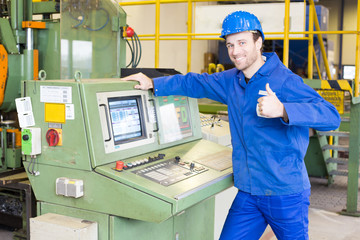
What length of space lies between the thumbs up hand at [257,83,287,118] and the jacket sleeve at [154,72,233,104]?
0.54 meters

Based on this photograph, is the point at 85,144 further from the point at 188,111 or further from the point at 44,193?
the point at 188,111

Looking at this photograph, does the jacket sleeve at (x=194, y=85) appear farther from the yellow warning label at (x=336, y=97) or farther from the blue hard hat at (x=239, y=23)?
the yellow warning label at (x=336, y=97)

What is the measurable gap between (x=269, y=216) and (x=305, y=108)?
1.89ft

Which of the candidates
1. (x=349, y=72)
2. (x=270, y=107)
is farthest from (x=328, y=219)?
(x=349, y=72)

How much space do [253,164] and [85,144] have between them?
2.64 feet

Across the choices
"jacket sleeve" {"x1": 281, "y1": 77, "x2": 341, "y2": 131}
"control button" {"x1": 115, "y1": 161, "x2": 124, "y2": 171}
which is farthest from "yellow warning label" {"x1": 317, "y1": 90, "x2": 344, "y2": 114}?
"control button" {"x1": 115, "y1": 161, "x2": 124, "y2": 171}

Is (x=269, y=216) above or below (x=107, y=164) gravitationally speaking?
below

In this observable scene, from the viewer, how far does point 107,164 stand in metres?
2.06

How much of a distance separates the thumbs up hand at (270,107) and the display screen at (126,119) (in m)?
0.70

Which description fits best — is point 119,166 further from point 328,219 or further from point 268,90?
point 328,219

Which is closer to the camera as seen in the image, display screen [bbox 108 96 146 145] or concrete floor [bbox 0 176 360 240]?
display screen [bbox 108 96 146 145]

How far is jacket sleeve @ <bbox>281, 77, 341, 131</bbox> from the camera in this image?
78.0 inches

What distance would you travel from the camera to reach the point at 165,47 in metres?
9.70

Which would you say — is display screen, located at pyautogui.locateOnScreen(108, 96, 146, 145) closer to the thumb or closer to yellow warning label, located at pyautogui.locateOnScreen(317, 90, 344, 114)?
the thumb
